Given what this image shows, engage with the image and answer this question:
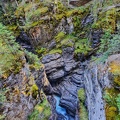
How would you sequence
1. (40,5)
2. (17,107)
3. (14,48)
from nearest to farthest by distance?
(17,107), (14,48), (40,5)

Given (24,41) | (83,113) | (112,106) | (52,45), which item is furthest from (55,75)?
(112,106)

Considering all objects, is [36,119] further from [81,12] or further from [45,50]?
[81,12]

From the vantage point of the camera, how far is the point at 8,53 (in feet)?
63.1

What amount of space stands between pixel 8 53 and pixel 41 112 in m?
7.28

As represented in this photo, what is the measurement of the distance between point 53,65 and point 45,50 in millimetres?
5104

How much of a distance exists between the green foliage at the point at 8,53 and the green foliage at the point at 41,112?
4.77 m

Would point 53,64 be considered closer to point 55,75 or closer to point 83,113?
point 55,75

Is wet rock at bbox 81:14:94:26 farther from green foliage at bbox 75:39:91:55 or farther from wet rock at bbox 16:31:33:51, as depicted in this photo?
wet rock at bbox 16:31:33:51

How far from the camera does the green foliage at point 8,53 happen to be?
18.1m

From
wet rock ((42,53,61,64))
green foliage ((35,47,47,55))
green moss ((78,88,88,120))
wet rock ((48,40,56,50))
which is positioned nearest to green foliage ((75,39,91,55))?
wet rock ((42,53,61,64))

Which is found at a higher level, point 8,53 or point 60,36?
point 8,53

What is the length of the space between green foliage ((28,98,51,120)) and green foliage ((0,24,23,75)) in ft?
15.7

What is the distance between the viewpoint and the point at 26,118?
57.9 ft

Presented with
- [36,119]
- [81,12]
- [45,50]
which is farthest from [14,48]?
[81,12]
